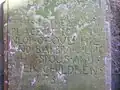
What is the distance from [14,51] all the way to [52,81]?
413mm

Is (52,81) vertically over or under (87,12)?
under

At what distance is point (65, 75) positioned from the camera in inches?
111

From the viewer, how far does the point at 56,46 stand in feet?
9.24

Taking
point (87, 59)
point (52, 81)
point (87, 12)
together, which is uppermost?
point (87, 12)

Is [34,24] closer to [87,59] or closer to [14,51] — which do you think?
[14,51]

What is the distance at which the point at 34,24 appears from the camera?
111 inches

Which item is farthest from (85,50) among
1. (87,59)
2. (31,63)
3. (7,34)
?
(7,34)

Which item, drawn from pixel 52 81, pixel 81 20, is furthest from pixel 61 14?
pixel 52 81

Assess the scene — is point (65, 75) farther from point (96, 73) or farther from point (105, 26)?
point (105, 26)

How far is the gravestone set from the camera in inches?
110

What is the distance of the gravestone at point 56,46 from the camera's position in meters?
2.79

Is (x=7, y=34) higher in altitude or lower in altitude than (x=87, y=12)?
lower

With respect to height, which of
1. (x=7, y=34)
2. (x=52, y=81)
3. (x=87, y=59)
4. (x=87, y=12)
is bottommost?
(x=52, y=81)

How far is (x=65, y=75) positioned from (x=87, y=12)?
57 cm
